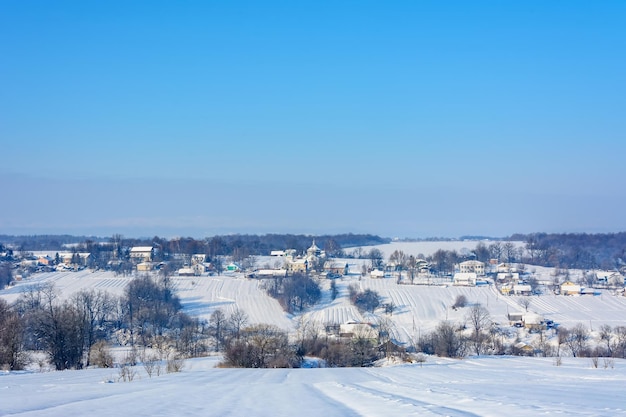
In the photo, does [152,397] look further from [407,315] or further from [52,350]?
[407,315]

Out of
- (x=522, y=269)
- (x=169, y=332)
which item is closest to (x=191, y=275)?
(x=169, y=332)

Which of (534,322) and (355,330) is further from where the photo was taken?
(534,322)

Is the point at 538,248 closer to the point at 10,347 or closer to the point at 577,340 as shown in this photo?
the point at 577,340

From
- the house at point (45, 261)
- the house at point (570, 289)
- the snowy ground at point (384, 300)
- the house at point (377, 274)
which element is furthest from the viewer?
the house at point (45, 261)

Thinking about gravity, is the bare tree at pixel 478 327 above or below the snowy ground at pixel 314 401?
below

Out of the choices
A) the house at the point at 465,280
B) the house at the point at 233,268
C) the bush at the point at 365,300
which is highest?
the house at the point at 233,268

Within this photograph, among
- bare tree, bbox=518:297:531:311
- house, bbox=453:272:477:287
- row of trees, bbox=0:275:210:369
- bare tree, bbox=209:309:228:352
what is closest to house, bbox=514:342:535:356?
bare tree, bbox=518:297:531:311

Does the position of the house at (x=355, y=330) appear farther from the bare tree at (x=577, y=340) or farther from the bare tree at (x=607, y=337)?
the bare tree at (x=607, y=337)

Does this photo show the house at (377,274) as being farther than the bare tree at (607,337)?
Yes

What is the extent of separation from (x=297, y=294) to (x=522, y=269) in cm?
3654

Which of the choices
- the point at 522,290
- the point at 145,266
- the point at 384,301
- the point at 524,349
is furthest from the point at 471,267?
the point at 524,349

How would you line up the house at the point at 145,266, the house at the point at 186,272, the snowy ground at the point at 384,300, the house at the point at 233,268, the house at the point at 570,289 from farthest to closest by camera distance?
the house at the point at 233,268 < the house at the point at 145,266 < the house at the point at 186,272 < the house at the point at 570,289 < the snowy ground at the point at 384,300

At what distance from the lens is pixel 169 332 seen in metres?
38.9

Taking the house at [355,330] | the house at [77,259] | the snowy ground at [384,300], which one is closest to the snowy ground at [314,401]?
the house at [355,330]
